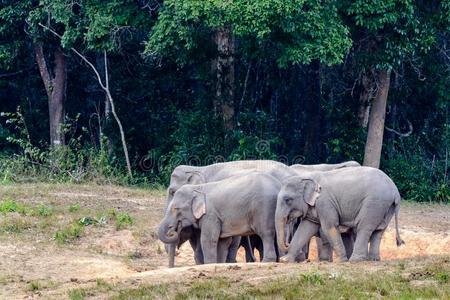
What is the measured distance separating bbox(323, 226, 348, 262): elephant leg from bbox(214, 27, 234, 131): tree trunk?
11194 mm

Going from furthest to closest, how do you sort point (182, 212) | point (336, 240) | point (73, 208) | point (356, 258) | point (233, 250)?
1. point (73, 208)
2. point (233, 250)
3. point (182, 212)
4. point (336, 240)
5. point (356, 258)

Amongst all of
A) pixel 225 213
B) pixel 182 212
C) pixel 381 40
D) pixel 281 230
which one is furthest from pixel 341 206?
pixel 381 40

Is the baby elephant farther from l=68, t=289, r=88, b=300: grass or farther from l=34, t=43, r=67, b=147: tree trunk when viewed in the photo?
l=34, t=43, r=67, b=147: tree trunk

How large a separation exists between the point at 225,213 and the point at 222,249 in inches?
22.3

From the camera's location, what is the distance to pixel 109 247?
17.3 m

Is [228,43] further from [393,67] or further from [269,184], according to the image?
[269,184]

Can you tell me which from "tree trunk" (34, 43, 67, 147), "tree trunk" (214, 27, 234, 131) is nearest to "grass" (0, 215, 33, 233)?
"tree trunk" (214, 27, 234, 131)

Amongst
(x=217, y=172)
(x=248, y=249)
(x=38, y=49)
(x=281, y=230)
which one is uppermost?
(x=38, y=49)

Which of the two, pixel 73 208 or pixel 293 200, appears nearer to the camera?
pixel 293 200

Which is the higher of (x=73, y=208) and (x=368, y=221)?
(x=368, y=221)

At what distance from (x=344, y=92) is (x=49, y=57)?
7.60 meters

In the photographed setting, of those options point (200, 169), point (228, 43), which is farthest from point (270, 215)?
point (228, 43)

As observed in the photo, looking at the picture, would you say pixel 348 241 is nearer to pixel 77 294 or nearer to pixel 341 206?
pixel 341 206

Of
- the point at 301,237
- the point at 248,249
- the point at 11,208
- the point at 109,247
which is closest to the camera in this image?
the point at 301,237
